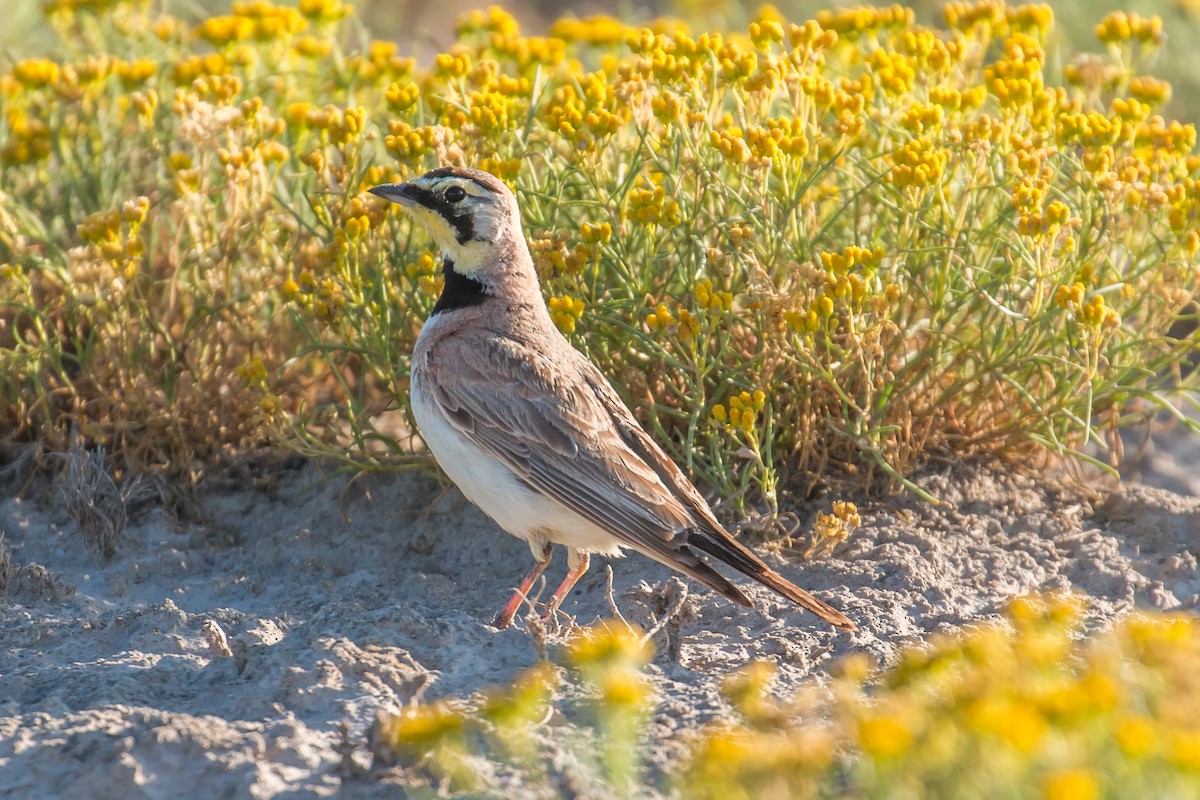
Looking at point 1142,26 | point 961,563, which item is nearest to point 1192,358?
point 1142,26

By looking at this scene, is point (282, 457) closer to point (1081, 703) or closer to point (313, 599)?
point (313, 599)

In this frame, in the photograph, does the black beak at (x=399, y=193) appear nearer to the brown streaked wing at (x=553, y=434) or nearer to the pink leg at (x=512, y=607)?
the brown streaked wing at (x=553, y=434)

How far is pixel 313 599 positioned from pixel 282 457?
2.96 ft

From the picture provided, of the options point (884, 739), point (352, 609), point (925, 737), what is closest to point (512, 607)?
point (352, 609)

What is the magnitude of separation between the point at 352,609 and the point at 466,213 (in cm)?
137

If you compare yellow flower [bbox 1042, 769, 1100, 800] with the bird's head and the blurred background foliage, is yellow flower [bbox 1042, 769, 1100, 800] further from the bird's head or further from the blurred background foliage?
the blurred background foliage

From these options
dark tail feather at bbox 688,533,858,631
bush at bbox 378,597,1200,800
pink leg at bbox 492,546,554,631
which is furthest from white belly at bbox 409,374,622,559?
bush at bbox 378,597,1200,800

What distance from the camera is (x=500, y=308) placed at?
4922 millimetres

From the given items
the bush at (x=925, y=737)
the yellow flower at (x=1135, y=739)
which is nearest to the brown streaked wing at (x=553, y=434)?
the bush at (x=925, y=737)

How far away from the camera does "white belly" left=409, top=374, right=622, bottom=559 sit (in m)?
4.61

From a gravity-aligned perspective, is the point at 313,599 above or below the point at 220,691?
below

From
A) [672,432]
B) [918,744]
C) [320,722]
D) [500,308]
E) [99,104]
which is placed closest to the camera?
[918,744]

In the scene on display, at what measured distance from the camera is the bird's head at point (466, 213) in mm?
4844

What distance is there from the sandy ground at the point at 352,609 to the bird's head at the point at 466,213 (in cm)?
103
